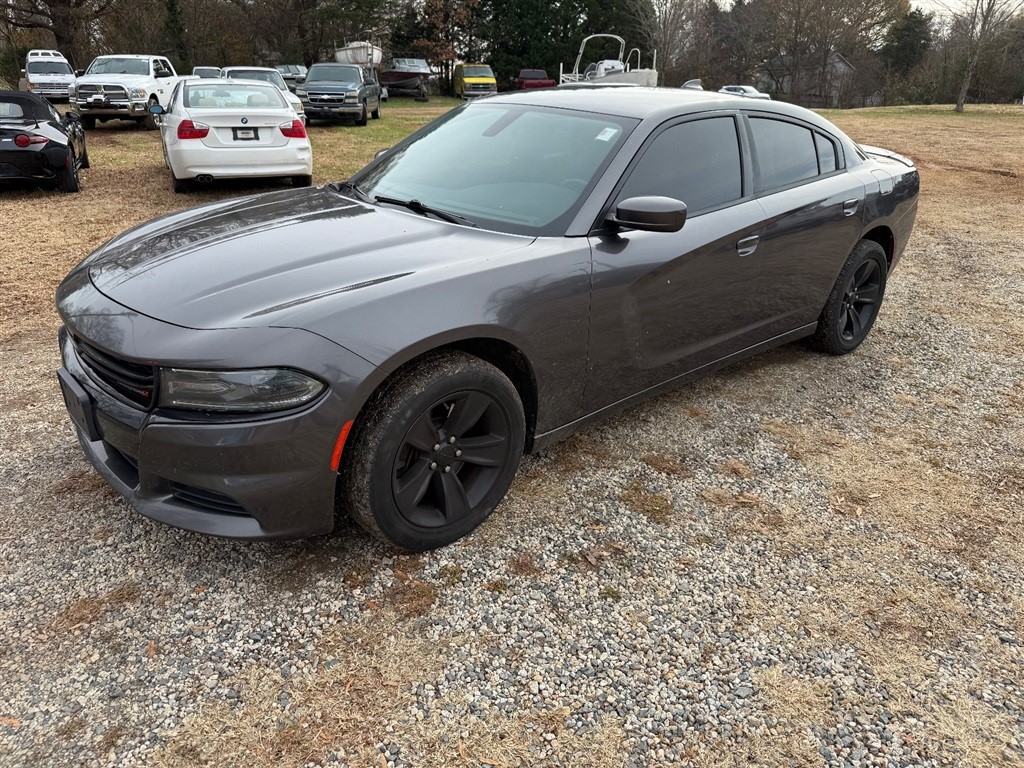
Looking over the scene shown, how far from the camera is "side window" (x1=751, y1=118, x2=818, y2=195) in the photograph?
3826 millimetres

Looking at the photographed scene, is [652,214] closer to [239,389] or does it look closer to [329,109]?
[239,389]

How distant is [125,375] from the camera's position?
2.36m

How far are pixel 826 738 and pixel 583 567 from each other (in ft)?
3.15

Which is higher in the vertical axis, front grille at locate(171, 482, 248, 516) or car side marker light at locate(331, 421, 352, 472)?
car side marker light at locate(331, 421, 352, 472)

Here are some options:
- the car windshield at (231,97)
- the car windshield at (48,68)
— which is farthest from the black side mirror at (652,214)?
the car windshield at (48,68)

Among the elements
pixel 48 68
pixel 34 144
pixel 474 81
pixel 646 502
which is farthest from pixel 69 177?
pixel 474 81

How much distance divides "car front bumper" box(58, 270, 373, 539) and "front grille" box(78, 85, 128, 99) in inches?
638

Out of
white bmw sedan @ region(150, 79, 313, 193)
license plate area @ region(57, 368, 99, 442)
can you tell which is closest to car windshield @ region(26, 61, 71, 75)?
white bmw sedan @ region(150, 79, 313, 193)

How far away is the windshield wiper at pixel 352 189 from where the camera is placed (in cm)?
342

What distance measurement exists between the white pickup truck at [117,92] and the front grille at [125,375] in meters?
16.2

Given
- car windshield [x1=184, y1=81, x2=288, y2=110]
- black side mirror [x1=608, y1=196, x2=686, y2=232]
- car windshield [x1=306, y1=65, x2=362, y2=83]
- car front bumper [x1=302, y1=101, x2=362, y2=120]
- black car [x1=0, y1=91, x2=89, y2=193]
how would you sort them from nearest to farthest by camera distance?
black side mirror [x1=608, y1=196, x2=686, y2=232], black car [x1=0, y1=91, x2=89, y2=193], car windshield [x1=184, y1=81, x2=288, y2=110], car front bumper [x1=302, y1=101, x2=362, y2=120], car windshield [x1=306, y1=65, x2=362, y2=83]

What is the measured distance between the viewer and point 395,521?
8.41 ft

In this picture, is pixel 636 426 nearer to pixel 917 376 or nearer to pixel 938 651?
pixel 938 651

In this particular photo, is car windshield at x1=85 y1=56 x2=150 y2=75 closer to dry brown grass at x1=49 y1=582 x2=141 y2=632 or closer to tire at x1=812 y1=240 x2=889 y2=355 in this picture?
tire at x1=812 y1=240 x2=889 y2=355
